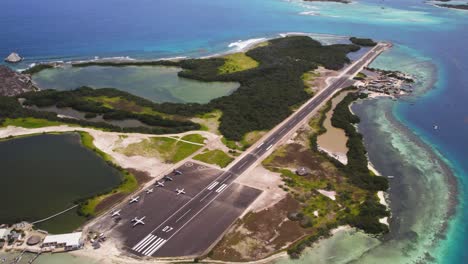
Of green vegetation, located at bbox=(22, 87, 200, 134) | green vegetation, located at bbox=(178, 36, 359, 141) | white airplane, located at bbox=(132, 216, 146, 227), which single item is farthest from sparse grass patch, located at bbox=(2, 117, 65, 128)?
white airplane, located at bbox=(132, 216, 146, 227)

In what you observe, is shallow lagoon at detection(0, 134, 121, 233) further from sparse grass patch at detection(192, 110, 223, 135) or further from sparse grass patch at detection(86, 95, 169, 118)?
sparse grass patch at detection(192, 110, 223, 135)

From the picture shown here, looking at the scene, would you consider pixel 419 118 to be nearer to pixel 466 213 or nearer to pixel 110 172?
pixel 466 213

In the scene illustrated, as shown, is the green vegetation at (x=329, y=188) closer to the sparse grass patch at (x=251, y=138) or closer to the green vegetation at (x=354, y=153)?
the green vegetation at (x=354, y=153)

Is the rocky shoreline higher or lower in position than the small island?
higher

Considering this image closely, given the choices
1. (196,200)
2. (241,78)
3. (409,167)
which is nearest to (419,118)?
(409,167)

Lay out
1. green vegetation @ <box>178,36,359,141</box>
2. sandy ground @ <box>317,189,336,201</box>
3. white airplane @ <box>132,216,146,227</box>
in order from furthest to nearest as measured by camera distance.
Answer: green vegetation @ <box>178,36,359,141</box>, sandy ground @ <box>317,189,336,201</box>, white airplane @ <box>132,216,146,227</box>

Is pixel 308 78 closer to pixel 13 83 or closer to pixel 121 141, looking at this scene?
pixel 121 141

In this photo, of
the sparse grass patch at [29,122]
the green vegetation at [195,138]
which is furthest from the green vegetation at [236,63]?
the sparse grass patch at [29,122]
